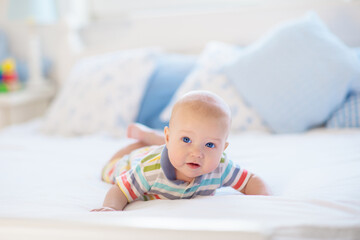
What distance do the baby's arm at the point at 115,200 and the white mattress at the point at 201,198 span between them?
0.07 feet

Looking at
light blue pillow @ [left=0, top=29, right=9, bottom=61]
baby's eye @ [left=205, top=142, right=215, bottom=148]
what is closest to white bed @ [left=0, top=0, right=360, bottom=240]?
baby's eye @ [left=205, top=142, right=215, bottom=148]

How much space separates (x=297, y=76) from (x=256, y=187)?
2.59 feet

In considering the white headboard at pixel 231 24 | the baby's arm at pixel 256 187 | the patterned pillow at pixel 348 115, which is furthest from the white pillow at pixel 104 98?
the baby's arm at pixel 256 187

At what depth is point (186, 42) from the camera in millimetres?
2293

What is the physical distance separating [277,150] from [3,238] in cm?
98

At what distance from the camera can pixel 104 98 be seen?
191 cm

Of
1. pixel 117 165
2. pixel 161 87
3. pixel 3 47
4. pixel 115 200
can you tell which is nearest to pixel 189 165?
pixel 115 200

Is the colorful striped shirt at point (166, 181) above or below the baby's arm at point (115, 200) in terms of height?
above

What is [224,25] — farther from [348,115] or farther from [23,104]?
[23,104]

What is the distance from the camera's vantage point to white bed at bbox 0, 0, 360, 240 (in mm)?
594

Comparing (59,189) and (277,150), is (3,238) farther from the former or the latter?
(277,150)

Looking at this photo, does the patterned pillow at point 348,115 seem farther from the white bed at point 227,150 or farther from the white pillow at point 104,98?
the white pillow at point 104,98

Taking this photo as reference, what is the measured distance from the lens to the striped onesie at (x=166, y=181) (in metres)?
0.95

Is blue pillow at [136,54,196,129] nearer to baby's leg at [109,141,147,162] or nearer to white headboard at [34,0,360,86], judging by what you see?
white headboard at [34,0,360,86]
